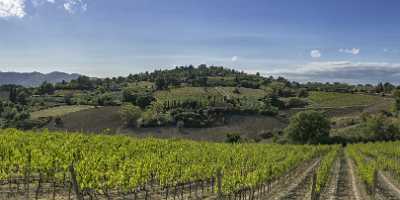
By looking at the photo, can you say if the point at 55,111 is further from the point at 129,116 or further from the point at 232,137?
the point at 232,137

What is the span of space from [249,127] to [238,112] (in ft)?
19.6

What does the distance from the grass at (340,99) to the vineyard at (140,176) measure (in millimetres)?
64309

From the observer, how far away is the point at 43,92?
97438 mm

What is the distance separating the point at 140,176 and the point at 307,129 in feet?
175

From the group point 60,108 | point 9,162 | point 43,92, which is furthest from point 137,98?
point 9,162

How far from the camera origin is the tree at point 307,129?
210 ft

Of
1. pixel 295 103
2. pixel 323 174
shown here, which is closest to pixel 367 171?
pixel 323 174

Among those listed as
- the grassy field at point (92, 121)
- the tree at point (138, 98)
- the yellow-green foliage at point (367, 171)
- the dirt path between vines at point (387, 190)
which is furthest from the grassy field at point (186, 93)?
the dirt path between vines at point (387, 190)

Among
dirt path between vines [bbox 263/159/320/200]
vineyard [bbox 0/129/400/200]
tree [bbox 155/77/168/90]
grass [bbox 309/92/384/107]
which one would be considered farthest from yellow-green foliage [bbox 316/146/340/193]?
tree [bbox 155/77/168/90]

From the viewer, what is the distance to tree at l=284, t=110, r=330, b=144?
6406 centimetres

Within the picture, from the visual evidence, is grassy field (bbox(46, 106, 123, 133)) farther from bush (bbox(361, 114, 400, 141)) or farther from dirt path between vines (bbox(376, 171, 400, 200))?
dirt path between vines (bbox(376, 171, 400, 200))

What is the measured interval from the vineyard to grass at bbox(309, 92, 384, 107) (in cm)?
6431

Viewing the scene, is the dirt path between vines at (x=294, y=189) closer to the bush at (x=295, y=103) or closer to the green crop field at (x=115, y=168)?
the green crop field at (x=115, y=168)

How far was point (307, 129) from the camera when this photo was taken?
2534 inches
